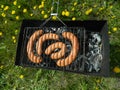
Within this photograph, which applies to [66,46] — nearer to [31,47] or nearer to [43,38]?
[43,38]

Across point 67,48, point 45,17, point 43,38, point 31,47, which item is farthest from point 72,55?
point 45,17

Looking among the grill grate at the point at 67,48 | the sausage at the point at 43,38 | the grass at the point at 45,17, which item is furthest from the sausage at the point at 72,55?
the grass at the point at 45,17

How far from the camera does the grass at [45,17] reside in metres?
3.30

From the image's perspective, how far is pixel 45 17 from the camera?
383cm

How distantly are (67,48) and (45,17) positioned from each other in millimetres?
1108

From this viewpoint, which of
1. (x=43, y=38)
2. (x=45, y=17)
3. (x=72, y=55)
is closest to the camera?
(x=72, y=55)

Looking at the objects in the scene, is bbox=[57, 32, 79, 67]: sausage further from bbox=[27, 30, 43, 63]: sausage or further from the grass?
the grass

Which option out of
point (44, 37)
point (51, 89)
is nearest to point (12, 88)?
point (51, 89)

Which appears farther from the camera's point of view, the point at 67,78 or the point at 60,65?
the point at 67,78

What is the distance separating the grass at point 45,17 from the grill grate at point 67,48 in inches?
14.0

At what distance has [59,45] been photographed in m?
2.86

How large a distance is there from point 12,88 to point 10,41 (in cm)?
79

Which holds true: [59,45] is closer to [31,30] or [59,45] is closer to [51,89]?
[31,30]

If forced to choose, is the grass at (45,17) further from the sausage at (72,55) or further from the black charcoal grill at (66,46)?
the sausage at (72,55)
